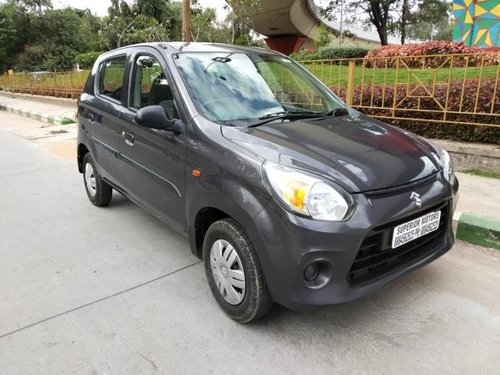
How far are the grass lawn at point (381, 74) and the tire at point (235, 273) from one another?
14.7ft

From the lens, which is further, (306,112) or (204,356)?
(306,112)

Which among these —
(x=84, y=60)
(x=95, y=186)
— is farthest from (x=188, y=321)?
(x=84, y=60)

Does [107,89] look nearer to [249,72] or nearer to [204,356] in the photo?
[249,72]

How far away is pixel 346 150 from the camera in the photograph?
101 inches

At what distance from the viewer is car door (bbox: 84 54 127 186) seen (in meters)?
3.92

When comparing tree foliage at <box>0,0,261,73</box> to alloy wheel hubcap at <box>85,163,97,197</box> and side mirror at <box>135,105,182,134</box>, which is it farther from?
side mirror at <box>135,105,182,134</box>

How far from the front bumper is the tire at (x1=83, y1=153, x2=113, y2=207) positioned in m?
2.93

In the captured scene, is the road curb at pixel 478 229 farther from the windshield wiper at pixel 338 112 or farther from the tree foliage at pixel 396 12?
the tree foliage at pixel 396 12

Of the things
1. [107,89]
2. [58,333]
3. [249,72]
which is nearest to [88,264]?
[58,333]

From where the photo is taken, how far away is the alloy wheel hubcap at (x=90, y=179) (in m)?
4.83

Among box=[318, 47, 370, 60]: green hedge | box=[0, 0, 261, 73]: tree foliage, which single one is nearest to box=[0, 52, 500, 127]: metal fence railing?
box=[318, 47, 370, 60]: green hedge

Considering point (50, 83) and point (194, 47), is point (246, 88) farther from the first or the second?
point (50, 83)

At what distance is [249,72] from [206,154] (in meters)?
0.99

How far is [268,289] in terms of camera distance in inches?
95.6
